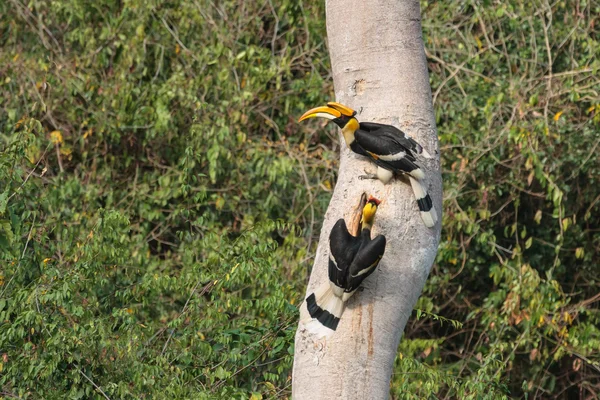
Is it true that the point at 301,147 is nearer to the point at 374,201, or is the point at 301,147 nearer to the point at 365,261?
the point at 374,201

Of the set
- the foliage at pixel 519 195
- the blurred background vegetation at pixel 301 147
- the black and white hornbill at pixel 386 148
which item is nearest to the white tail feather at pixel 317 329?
the black and white hornbill at pixel 386 148

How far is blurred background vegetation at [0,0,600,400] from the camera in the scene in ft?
17.2

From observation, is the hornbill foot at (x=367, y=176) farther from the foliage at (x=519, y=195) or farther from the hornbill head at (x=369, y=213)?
the foliage at (x=519, y=195)

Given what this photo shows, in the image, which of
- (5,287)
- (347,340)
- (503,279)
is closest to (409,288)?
(347,340)

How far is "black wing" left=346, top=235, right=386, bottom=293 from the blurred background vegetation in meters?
1.57

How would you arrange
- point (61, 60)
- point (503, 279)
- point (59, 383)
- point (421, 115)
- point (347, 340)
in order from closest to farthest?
point (347, 340)
point (421, 115)
point (59, 383)
point (503, 279)
point (61, 60)

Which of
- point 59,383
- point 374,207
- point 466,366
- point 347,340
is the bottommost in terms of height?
point 466,366

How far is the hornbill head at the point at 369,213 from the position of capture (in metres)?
2.80

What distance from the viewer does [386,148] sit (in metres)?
2.88

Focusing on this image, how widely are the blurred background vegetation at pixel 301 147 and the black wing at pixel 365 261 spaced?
157cm

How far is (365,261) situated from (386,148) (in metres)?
0.36

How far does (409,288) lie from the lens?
2875 millimetres

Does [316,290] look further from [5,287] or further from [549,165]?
[549,165]

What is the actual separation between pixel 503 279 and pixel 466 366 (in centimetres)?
54
